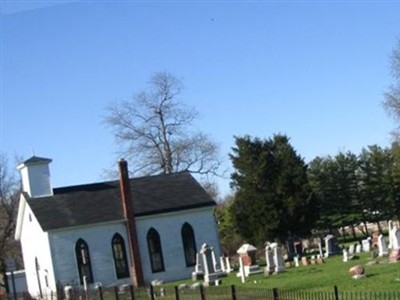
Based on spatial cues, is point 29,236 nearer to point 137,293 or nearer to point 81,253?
point 81,253

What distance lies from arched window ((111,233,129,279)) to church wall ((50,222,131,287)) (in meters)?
0.26

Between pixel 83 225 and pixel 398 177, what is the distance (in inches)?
1309

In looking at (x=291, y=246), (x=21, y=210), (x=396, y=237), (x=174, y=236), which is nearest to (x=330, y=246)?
(x=291, y=246)

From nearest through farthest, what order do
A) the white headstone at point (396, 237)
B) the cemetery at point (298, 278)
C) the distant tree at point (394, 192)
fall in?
the cemetery at point (298, 278)
the white headstone at point (396, 237)
the distant tree at point (394, 192)

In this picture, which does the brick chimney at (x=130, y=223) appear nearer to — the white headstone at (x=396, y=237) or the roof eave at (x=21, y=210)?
the roof eave at (x=21, y=210)

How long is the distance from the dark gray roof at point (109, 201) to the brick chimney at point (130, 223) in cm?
64

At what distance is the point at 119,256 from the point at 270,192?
35.7 ft

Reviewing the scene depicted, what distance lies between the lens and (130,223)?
54.6 meters

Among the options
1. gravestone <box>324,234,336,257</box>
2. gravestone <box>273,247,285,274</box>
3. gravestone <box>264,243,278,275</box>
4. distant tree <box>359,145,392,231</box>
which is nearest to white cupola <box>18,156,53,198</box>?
gravestone <box>324,234,336,257</box>

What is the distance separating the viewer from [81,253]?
176 feet

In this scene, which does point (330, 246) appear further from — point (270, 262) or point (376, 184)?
point (376, 184)

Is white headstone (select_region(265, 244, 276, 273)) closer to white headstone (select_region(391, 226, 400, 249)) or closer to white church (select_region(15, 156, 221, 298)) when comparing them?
white headstone (select_region(391, 226, 400, 249))

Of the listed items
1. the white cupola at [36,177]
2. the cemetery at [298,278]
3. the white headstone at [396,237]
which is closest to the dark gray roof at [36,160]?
the white cupola at [36,177]

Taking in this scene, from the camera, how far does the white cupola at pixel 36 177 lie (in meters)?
56.4
